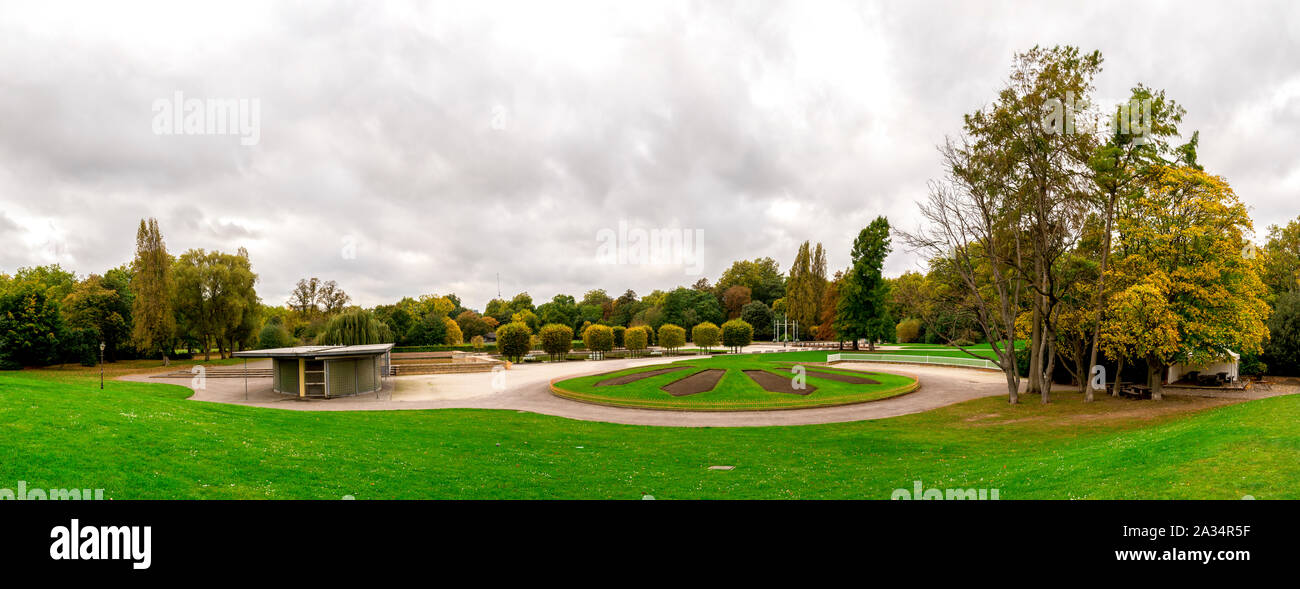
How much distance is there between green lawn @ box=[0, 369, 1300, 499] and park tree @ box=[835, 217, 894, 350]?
30599mm

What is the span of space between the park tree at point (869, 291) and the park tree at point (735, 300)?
48.0m

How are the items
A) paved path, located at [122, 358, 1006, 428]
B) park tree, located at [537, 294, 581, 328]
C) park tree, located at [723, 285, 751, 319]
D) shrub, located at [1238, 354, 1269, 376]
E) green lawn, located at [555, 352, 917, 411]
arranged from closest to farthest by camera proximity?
paved path, located at [122, 358, 1006, 428]
green lawn, located at [555, 352, 917, 411]
shrub, located at [1238, 354, 1269, 376]
park tree, located at [537, 294, 581, 328]
park tree, located at [723, 285, 751, 319]

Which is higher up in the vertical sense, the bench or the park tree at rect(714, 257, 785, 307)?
the park tree at rect(714, 257, 785, 307)

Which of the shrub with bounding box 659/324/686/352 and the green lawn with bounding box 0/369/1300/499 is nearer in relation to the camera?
the green lawn with bounding box 0/369/1300/499

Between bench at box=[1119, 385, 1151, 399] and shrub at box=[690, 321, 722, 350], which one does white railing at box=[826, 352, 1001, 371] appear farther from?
shrub at box=[690, 321, 722, 350]

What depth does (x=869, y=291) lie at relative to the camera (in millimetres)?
49969

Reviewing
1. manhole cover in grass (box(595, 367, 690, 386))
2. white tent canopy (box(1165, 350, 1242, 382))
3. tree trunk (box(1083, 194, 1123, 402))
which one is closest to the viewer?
tree trunk (box(1083, 194, 1123, 402))

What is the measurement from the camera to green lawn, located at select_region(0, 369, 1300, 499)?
7395 millimetres

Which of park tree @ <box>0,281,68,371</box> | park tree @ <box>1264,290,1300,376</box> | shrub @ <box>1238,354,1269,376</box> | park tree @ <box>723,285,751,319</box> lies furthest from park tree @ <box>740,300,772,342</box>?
park tree @ <box>0,281,68,371</box>

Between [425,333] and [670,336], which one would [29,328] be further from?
[670,336]

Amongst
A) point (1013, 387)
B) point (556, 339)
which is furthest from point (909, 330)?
point (1013, 387)

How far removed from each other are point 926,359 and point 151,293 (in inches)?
2713
